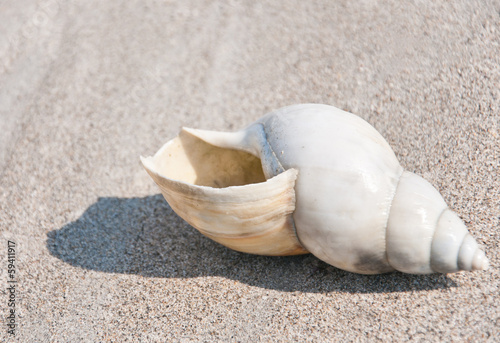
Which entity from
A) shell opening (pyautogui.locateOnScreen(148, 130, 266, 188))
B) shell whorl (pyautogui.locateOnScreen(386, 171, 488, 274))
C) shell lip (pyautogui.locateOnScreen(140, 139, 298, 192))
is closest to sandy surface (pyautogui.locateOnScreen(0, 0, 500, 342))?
shell whorl (pyautogui.locateOnScreen(386, 171, 488, 274))

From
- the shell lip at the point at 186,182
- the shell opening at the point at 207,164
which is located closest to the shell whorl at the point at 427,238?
the shell lip at the point at 186,182

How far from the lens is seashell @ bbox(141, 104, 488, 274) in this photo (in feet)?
6.50

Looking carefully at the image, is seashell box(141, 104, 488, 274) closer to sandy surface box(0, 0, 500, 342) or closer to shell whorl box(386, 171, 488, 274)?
shell whorl box(386, 171, 488, 274)

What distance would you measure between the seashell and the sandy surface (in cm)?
21

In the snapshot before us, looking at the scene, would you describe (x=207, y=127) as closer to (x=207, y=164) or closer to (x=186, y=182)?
(x=207, y=164)

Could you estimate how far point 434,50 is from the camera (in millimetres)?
3094

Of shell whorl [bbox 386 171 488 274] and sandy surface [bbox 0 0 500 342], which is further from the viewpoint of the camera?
sandy surface [bbox 0 0 500 342]

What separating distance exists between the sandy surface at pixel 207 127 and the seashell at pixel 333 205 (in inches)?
8.3

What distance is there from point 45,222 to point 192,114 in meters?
1.11

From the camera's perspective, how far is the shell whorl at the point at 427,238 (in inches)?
76.7

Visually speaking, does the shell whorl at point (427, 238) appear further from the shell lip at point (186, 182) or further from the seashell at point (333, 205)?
the shell lip at point (186, 182)

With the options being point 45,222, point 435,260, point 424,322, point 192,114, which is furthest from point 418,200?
point 45,222

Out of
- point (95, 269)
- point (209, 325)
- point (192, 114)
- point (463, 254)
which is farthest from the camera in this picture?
point (192, 114)

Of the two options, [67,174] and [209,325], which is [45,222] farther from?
[209,325]
